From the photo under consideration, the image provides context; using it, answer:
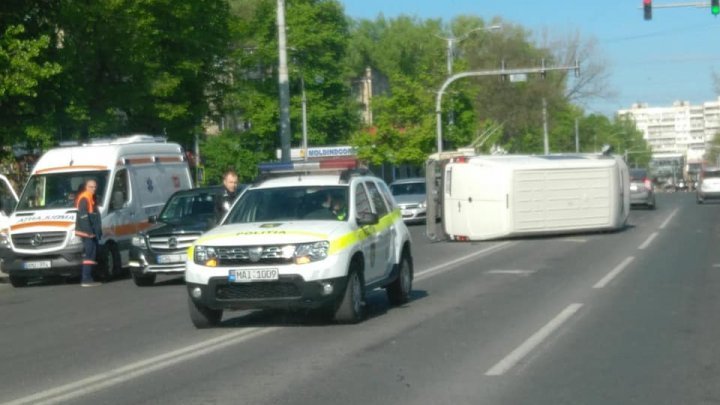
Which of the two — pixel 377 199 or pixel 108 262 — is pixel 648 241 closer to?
pixel 108 262

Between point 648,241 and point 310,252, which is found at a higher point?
point 310,252

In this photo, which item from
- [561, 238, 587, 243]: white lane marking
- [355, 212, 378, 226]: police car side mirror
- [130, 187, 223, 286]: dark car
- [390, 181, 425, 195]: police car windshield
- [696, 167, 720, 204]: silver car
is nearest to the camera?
[355, 212, 378, 226]: police car side mirror

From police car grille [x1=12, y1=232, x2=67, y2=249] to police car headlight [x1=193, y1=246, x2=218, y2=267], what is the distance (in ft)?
34.5

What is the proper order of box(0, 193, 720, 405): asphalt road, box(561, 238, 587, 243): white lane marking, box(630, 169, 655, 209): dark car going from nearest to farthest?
box(0, 193, 720, 405): asphalt road, box(561, 238, 587, 243): white lane marking, box(630, 169, 655, 209): dark car

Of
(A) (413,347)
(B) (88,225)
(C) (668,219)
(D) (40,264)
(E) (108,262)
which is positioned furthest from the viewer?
(C) (668,219)

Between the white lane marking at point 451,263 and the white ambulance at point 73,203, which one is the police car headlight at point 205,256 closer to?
the white lane marking at point 451,263

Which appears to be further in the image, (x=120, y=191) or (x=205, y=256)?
(x=120, y=191)

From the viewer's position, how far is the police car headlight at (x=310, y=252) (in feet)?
45.4

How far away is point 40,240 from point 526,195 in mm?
13935

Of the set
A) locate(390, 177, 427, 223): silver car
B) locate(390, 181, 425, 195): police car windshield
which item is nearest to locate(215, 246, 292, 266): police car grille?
locate(390, 177, 427, 223): silver car

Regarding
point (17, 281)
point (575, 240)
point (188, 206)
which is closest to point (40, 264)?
point (17, 281)

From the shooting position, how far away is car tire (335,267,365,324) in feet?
46.8

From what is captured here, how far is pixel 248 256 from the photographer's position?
13.9m

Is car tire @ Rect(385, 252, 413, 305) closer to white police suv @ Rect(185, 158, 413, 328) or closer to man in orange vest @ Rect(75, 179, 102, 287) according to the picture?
white police suv @ Rect(185, 158, 413, 328)
